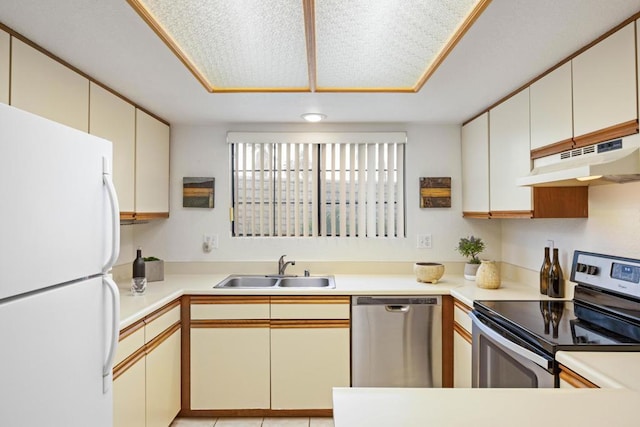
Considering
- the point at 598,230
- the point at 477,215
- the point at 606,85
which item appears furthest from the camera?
the point at 477,215

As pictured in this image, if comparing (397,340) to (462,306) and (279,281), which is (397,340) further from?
(279,281)

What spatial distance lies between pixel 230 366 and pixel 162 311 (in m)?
0.64

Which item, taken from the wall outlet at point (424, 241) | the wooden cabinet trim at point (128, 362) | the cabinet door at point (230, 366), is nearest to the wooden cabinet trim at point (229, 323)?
the cabinet door at point (230, 366)

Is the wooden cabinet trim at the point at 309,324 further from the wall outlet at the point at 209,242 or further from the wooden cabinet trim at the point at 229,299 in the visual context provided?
the wall outlet at the point at 209,242

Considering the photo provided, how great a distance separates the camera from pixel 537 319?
177cm

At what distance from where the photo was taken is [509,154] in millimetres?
2395

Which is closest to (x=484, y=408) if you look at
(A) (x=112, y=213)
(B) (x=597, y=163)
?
(B) (x=597, y=163)

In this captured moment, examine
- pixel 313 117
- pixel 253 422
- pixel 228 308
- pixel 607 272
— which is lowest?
pixel 253 422

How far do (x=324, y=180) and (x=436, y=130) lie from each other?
3.38 feet

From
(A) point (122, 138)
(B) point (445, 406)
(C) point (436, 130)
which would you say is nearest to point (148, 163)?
(A) point (122, 138)

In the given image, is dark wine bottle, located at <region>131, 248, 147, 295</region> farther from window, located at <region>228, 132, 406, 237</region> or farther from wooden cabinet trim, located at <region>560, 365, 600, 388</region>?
wooden cabinet trim, located at <region>560, 365, 600, 388</region>

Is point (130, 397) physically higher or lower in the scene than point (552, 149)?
lower

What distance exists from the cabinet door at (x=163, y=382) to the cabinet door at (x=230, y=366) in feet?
0.41

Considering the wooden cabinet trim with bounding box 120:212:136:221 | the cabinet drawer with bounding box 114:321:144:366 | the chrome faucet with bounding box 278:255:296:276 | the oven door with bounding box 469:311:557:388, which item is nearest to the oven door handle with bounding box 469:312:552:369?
the oven door with bounding box 469:311:557:388
